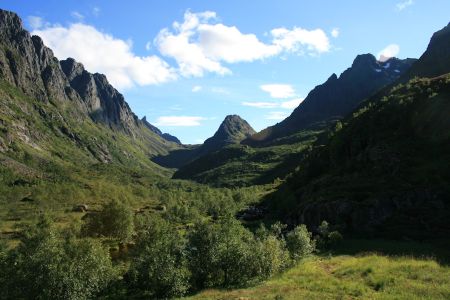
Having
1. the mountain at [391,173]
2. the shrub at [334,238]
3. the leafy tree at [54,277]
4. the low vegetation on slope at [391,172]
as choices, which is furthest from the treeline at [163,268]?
the low vegetation on slope at [391,172]

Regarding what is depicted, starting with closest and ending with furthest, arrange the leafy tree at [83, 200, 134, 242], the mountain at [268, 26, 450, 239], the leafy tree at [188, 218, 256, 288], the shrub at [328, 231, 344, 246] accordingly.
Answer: the leafy tree at [188, 218, 256, 288]
the shrub at [328, 231, 344, 246]
the mountain at [268, 26, 450, 239]
the leafy tree at [83, 200, 134, 242]

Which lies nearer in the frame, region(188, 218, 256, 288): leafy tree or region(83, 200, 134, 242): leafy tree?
region(188, 218, 256, 288): leafy tree

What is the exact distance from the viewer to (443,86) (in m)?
107

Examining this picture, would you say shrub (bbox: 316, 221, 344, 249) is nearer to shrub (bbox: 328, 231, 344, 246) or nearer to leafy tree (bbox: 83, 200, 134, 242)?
shrub (bbox: 328, 231, 344, 246)

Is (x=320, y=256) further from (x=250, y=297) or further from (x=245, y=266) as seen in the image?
(x=250, y=297)

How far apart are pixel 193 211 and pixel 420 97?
8616 cm

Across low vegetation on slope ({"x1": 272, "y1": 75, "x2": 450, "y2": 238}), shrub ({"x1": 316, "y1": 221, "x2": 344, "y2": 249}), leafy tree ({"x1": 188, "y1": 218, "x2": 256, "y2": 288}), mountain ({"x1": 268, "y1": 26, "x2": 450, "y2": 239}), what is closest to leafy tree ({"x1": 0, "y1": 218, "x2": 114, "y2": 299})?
leafy tree ({"x1": 188, "y1": 218, "x2": 256, "y2": 288})

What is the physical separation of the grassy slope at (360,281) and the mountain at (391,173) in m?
22.6

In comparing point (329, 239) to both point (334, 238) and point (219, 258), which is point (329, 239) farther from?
point (219, 258)

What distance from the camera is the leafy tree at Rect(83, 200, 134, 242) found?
103 meters

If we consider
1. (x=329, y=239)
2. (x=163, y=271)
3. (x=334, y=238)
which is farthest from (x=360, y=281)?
(x=329, y=239)

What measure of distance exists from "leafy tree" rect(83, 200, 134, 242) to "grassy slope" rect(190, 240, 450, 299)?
219 ft

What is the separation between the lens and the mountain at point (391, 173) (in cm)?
6781

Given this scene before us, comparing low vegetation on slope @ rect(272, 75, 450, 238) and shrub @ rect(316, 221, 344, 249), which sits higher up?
low vegetation on slope @ rect(272, 75, 450, 238)
